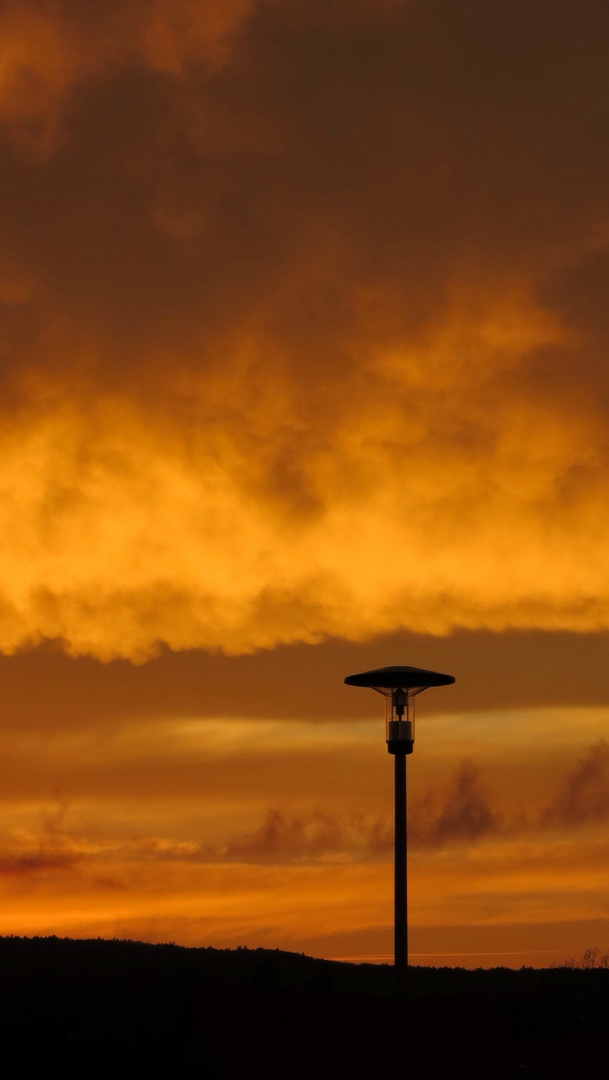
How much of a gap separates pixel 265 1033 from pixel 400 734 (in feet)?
25.5

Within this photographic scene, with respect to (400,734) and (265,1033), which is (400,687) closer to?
(400,734)

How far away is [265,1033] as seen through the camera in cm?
2477

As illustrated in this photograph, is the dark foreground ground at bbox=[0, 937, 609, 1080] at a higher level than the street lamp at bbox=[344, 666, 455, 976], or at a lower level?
lower

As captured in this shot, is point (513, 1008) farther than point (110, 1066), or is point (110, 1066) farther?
point (513, 1008)

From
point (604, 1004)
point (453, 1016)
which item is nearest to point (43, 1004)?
point (453, 1016)

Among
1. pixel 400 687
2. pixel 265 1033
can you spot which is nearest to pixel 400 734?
pixel 400 687

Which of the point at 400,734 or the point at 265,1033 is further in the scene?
the point at 265,1033

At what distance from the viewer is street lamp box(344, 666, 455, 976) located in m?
20.4

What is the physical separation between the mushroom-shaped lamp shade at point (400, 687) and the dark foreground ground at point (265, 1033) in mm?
4165

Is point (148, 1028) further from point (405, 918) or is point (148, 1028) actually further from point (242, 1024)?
point (405, 918)

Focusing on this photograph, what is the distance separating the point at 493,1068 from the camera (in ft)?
80.7

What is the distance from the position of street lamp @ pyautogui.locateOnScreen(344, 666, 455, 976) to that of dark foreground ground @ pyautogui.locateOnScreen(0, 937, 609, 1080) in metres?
1.26

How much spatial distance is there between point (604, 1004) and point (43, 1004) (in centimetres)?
1481

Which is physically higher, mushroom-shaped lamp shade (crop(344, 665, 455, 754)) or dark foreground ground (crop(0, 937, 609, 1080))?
mushroom-shaped lamp shade (crop(344, 665, 455, 754))
